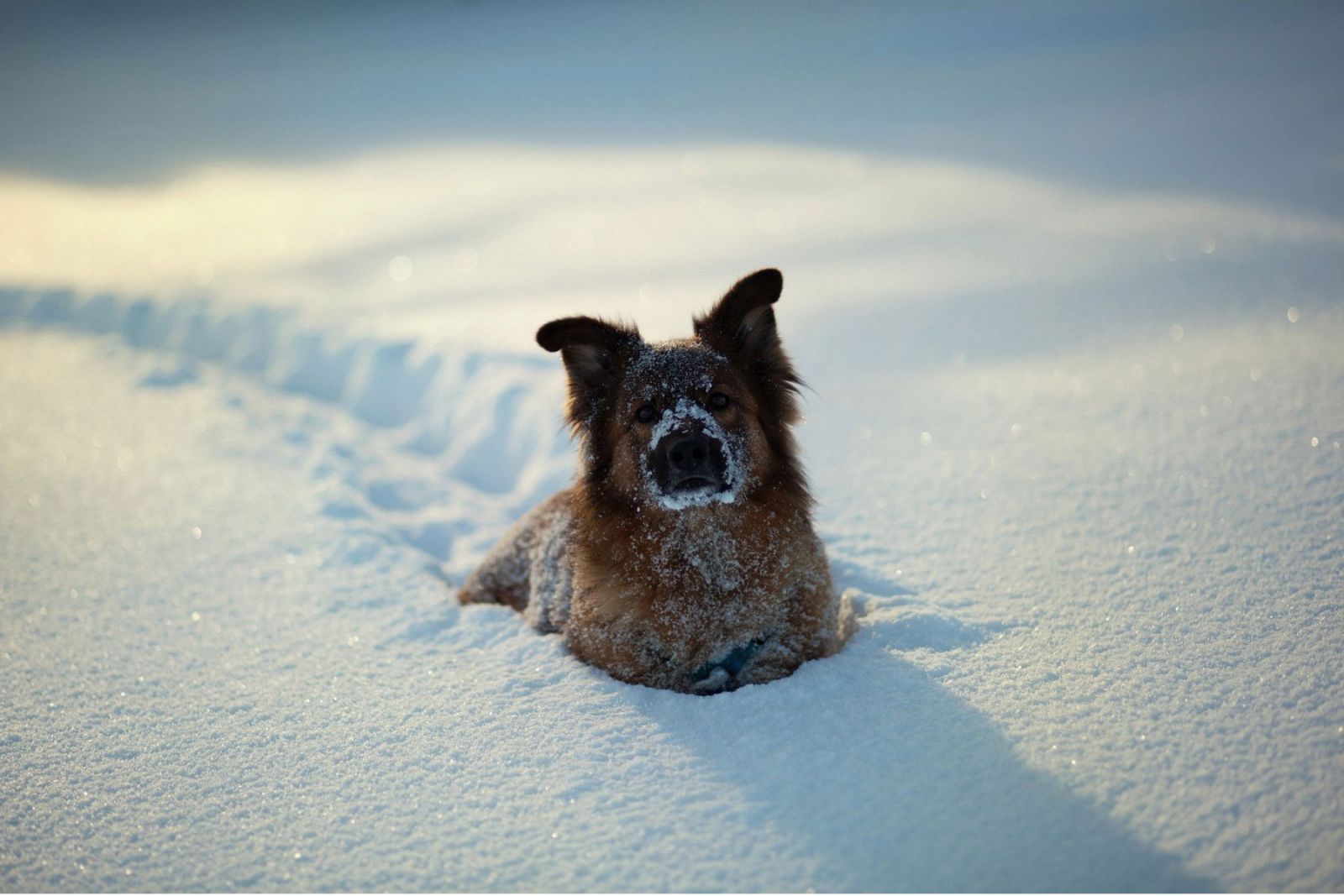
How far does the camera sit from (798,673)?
340 cm

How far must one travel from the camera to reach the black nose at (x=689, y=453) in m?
3.42

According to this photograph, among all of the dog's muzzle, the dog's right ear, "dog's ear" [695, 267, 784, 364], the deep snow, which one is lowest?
the deep snow

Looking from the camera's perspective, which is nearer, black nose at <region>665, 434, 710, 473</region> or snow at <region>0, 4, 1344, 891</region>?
snow at <region>0, 4, 1344, 891</region>

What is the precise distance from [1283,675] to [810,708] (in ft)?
5.13

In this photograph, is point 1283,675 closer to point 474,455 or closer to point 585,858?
point 585,858

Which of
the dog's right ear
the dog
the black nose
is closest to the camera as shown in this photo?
the black nose

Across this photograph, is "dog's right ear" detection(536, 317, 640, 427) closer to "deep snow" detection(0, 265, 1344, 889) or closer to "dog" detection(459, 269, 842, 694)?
"dog" detection(459, 269, 842, 694)

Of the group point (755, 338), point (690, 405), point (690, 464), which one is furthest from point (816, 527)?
point (690, 464)

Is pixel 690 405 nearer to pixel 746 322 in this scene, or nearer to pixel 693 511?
pixel 693 511

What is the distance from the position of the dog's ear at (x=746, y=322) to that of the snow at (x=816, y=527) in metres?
1.23

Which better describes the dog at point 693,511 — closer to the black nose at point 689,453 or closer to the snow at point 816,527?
the black nose at point 689,453

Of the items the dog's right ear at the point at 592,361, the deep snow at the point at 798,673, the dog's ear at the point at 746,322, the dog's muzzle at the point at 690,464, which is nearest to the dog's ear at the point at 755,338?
the dog's ear at the point at 746,322

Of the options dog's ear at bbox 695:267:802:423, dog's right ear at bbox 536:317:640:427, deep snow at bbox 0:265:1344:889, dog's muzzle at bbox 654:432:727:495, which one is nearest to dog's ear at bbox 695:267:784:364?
dog's ear at bbox 695:267:802:423

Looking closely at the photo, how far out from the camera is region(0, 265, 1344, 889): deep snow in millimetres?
2510
